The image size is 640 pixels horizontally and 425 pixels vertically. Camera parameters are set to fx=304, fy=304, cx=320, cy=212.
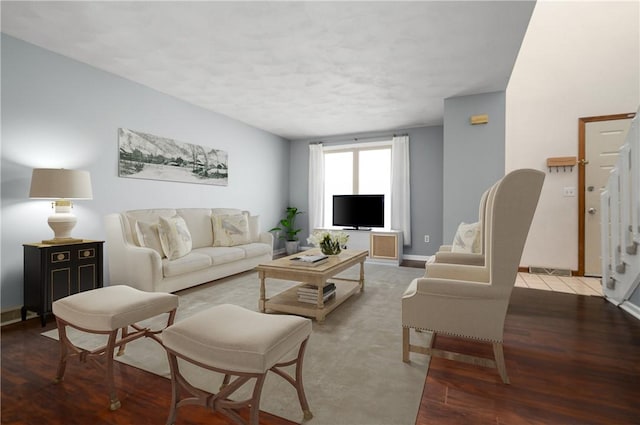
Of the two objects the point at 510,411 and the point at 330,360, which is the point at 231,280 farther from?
the point at 510,411

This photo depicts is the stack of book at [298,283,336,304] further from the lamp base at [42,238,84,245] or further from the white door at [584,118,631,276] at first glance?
the white door at [584,118,631,276]

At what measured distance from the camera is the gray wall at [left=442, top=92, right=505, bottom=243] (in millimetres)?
3955

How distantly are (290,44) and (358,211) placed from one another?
3.74 m

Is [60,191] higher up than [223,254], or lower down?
higher up

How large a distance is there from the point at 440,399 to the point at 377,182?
4.90m

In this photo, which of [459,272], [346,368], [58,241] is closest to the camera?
[346,368]

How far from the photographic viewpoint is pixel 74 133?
317 centimetres

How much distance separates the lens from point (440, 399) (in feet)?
5.22

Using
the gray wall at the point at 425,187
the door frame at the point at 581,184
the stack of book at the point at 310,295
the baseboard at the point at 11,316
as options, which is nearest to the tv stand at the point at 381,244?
the gray wall at the point at 425,187

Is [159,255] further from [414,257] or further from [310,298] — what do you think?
[414,257]

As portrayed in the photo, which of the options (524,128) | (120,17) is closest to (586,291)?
(524,128)

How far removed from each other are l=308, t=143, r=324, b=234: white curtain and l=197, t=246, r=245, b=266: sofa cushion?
99.5 inches

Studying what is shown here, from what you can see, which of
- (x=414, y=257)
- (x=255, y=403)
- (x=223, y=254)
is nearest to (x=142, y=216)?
(x=223, y=254)

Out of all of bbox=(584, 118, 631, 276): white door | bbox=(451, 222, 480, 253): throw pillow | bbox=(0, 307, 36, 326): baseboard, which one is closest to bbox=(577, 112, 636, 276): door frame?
bbox=(584, 118, 631, 276): white door
